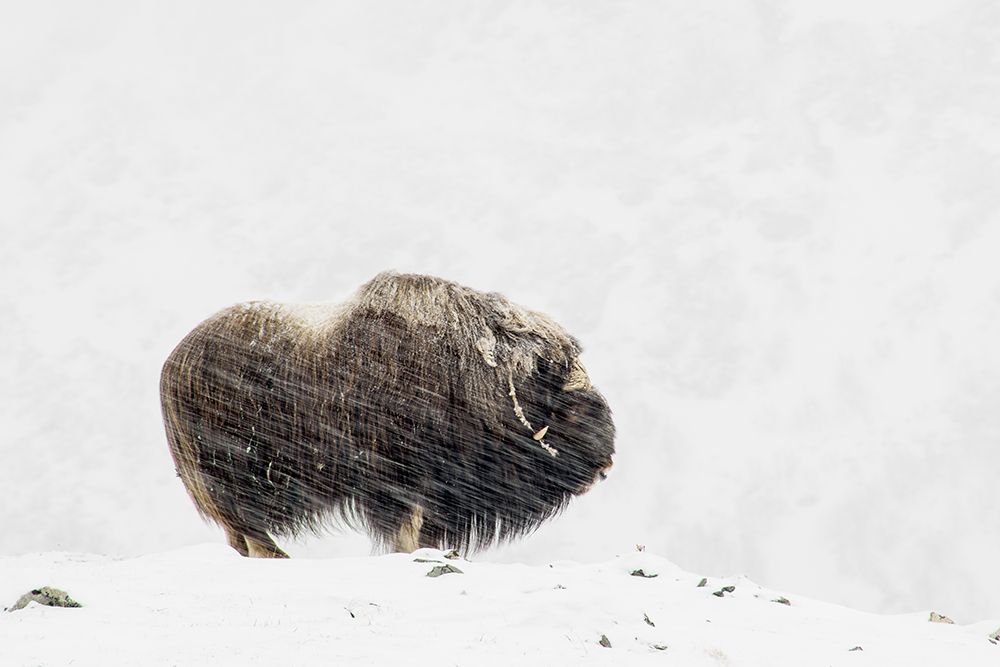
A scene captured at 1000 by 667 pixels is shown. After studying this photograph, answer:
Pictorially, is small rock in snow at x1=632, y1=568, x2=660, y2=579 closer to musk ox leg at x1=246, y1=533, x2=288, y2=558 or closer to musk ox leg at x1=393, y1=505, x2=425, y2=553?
musk ox leg at x1=393, y1=505, x2=425, y2=553

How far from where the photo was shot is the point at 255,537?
379 inches

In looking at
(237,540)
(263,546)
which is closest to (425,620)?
(263,546)

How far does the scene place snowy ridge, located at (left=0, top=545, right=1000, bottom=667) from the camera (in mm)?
5414

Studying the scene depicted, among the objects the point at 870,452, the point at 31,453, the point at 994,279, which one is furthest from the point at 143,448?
the point at 994,279

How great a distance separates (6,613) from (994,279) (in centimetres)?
18824

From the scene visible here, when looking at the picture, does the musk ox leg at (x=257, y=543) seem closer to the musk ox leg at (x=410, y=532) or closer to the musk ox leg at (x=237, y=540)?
the musk ox leg at (x=237, y=540)

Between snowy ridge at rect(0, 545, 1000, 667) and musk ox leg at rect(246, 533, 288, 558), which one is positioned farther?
musk ox leg at rect(246, 533, 288, 558)

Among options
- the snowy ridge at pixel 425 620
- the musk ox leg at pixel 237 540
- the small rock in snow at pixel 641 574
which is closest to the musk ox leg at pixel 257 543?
the musk ox leg at pixel 237 540

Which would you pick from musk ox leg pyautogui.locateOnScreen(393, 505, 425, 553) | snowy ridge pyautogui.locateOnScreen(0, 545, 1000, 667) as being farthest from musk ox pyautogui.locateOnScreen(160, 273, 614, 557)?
snowy ridge pyautogui.locateOnScreen(0, 545, 1000, 667)

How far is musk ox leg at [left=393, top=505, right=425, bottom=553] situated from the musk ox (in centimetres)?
1

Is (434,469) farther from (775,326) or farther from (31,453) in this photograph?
(775,326)

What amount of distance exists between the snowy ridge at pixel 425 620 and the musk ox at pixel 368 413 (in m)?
1.39

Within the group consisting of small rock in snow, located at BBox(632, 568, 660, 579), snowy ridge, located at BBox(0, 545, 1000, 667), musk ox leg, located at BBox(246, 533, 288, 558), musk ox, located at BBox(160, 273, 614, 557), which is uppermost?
musk ox, located at BBox(160, 273, 614, 557)

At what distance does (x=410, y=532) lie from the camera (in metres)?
9.48
